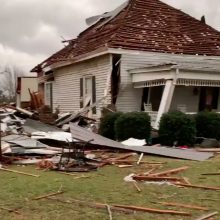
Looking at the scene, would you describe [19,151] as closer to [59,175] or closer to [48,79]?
[59,175]

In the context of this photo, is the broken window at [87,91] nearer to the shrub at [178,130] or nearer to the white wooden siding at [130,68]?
the white wooden siding at [130,68]

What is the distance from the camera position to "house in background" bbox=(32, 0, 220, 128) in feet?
65.5

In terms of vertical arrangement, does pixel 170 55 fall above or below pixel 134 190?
above

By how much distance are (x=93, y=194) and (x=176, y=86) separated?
14.2 m

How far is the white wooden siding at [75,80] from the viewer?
72.7 ft

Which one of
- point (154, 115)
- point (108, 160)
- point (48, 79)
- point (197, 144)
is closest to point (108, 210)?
point (108, 160)

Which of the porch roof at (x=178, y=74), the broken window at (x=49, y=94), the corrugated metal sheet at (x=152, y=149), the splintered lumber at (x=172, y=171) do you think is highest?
the porch roof at (x=178, y=74)

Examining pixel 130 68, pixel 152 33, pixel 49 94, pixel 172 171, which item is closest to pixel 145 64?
pixel 130 68

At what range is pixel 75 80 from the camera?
25.2 metres

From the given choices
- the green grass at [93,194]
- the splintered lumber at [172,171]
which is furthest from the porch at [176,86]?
the green grass at [93,194]

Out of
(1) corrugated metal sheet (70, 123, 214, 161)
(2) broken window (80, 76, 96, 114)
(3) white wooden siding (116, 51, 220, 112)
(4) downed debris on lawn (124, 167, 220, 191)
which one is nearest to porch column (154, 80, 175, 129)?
(3) white wooden siding (116, 51, 220, 112)

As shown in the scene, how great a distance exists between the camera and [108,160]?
41.3 ft

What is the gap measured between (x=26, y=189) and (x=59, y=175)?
Answer: 1807 millimetres

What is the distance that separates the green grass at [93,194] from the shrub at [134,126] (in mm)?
5922
